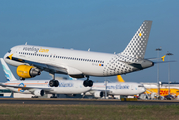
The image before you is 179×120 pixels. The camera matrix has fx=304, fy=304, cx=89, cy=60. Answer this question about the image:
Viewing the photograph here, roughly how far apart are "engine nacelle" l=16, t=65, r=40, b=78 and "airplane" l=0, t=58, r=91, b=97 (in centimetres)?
4775

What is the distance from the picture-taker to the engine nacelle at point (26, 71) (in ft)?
171

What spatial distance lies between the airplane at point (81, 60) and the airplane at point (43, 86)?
47.5 m

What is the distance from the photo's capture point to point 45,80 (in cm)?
11406

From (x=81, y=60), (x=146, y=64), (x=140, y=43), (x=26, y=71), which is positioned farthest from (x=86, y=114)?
(x=26, y=71)

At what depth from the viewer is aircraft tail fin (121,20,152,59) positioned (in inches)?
1925

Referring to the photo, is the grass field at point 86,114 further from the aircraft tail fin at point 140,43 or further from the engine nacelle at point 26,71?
the engine nacelle at point 26,71

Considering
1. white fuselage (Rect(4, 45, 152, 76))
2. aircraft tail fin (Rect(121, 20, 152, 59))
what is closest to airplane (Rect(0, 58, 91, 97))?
white fuselage (Rect(4, 45, 152, 76))

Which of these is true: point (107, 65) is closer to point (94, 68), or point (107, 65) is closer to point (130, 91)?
point (94, 68)

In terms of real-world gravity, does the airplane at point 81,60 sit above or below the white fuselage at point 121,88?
above

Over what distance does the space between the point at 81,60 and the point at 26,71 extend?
31.9 ft

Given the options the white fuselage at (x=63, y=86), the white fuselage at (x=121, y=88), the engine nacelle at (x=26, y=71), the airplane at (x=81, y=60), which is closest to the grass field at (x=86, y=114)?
the airplane at (x=81, y=60)

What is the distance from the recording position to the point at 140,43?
1953 inches

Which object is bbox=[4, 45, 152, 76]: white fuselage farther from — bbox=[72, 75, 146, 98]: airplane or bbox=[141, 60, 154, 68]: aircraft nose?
bbox=[72, 75, 146, 98]: airplane

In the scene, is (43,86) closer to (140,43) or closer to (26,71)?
(26,71)
